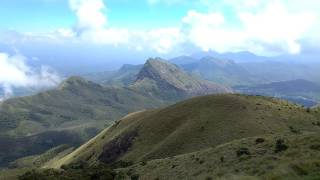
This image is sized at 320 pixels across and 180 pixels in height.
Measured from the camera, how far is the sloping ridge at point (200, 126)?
92.2 meters

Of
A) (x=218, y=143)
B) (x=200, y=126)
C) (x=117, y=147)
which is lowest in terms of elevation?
(x=117, y=147)

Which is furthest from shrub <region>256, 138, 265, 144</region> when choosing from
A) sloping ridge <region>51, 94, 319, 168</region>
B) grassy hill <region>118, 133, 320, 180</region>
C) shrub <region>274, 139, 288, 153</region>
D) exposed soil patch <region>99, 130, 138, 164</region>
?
exposed soil patch <region>99, 130, 138, 164</region>

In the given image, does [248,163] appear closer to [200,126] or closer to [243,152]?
[243,152]

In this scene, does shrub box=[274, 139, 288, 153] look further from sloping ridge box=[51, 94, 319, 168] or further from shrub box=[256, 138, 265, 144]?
sloping ridge box=[51, 94, 319, 168]

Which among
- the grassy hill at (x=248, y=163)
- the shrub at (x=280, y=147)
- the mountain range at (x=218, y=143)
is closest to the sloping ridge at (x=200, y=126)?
the mountain range at (x=218, y=143)

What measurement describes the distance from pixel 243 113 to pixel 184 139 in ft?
55.8

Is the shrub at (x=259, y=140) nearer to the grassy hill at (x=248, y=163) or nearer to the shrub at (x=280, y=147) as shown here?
the grassy hill at (x=248, y=163)

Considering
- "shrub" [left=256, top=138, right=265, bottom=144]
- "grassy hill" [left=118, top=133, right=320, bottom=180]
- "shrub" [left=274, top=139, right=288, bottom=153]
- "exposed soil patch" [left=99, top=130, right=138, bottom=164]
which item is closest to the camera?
"grassy hill" [left=118, top=133, right=320, bottom=180]

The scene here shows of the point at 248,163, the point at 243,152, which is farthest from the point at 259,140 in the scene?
the point at 248,163

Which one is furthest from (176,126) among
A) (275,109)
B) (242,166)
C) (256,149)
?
(242,166)

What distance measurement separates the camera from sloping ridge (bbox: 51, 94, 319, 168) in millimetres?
92250

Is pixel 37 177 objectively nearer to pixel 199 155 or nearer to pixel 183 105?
pixel 199 155

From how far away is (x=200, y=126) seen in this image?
329 ft

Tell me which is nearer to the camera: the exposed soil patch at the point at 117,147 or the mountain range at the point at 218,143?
the mountain range at the point at 218,143
